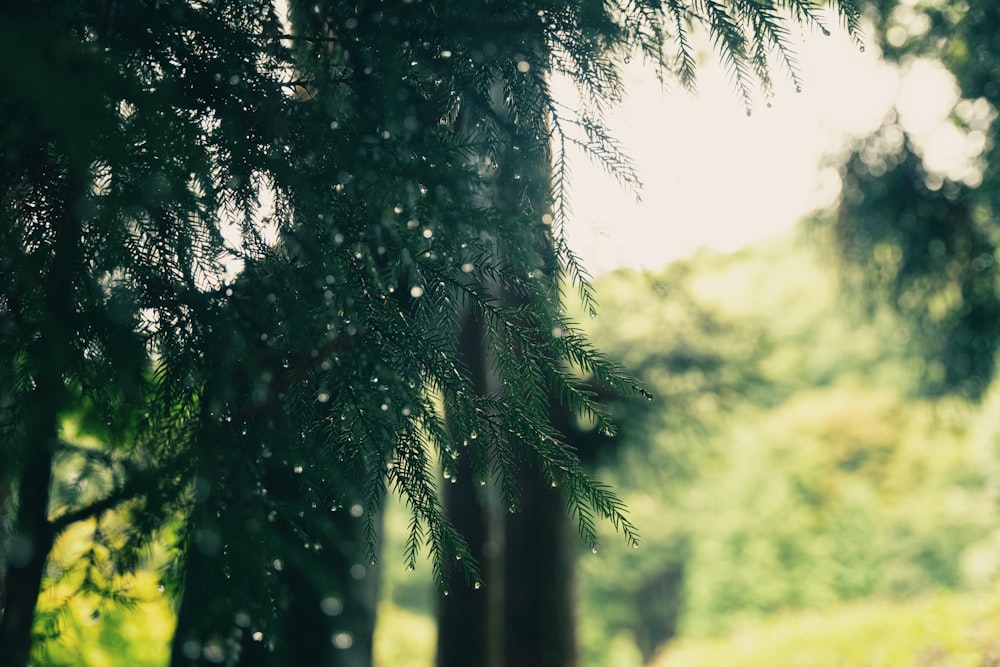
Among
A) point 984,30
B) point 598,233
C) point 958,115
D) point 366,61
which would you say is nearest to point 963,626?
point 958,115

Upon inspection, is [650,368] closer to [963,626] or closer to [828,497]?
[963,626]

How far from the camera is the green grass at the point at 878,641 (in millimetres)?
6164

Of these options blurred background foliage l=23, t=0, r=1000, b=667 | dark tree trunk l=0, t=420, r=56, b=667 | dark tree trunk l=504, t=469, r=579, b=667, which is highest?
blurred background foliage l=23, t=0, r=1000, b=667

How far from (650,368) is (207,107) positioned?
616 cm

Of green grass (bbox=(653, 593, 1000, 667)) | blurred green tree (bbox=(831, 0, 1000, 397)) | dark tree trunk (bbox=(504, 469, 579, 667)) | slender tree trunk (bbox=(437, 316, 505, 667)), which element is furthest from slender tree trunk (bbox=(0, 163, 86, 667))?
green grass (bbox=(653, 593, 1000, 667))

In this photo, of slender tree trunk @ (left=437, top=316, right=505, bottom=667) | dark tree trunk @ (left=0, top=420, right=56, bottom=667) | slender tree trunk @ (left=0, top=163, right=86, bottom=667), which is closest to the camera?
slender tree trunk @ (left=0, top=163, right=86, bottom=667)

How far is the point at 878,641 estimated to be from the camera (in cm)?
722

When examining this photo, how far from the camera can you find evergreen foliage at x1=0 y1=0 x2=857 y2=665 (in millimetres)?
1235

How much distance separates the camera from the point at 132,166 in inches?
50.5

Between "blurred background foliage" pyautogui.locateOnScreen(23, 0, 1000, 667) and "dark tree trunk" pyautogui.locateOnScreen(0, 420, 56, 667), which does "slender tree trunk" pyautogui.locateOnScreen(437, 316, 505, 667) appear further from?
"dark tree trunk" pyautogui.locateOnScreen(0, 420, 56, 667)

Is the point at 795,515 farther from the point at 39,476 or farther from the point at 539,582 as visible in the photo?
the point at 39,476

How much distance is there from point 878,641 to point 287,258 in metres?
7.84

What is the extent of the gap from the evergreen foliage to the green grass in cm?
586

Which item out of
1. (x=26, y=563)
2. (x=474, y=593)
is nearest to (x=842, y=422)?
(x=474, y=593)
